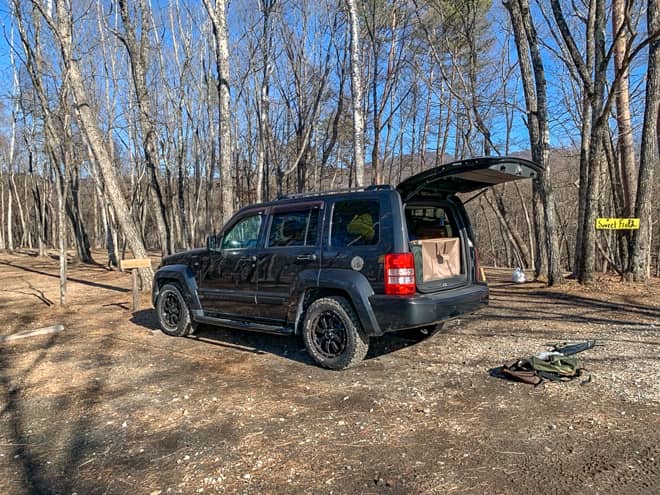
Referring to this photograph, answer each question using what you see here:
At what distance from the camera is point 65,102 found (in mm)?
9312

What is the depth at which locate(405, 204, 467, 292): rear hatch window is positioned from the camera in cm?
454

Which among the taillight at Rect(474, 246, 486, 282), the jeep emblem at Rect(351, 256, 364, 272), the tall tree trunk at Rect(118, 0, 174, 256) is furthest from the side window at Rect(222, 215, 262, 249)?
the tall tree trunk at Rect(118, 0, 174, 256)

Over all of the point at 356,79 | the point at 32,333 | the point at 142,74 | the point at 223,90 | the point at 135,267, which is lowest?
the point at 32,333

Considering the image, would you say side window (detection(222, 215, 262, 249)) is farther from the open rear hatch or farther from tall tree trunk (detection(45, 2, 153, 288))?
tall tree trunk (detection(45, 2, 153, 288))

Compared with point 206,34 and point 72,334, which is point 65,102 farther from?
point 206,34

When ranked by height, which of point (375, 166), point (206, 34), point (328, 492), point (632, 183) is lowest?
point (328, 492)

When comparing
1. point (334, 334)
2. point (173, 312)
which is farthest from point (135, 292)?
point (334, 334)

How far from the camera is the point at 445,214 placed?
17.5 ft

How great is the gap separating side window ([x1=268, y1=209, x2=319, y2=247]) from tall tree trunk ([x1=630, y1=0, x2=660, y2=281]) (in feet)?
24.8

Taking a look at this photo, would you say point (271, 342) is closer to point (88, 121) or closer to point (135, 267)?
point (135, 267)

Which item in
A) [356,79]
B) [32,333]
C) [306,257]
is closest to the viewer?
[306,257]

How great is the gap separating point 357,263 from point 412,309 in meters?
0.73

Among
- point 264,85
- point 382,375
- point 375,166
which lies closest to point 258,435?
point 382,375

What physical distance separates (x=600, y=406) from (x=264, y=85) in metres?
17.5
